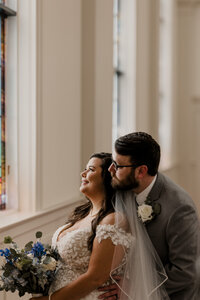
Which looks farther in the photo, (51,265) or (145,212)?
(145,212)

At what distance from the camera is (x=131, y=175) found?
2787mm

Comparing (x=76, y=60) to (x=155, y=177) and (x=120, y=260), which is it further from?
(x=120, y=260)

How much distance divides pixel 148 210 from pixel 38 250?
676 millimetres

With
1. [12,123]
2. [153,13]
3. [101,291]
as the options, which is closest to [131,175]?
[101,291]

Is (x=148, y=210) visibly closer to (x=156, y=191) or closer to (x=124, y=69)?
(x=156, y=191)

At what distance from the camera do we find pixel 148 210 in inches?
112

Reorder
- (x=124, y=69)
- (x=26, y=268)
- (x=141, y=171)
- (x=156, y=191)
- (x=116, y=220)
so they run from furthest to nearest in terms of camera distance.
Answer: (x=124, y=69) → (x=156, y=191) → (x=141, y=171) → (x=116, y=220) → (x=26, y=268)

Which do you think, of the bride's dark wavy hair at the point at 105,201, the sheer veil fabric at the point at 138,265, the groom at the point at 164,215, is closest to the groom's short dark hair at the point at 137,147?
the groom at the point at 164,215

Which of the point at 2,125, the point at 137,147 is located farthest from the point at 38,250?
the point at 2,125

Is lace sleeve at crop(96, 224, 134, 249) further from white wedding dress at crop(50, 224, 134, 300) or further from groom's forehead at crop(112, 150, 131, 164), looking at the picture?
groom's forehead at crop(112, 150, 131, 164)

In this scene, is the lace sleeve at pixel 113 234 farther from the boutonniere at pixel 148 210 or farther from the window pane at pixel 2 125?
the window pane at pixel 2 125

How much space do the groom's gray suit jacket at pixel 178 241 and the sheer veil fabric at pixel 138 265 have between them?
0.30 feet

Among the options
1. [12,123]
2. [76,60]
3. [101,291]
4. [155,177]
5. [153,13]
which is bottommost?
[101,291]

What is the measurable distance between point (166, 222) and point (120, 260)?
1.33ft
